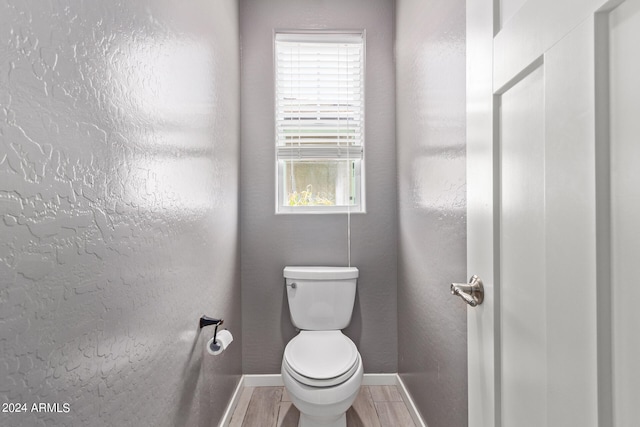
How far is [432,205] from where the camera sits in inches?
64.9

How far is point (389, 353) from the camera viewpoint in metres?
2.33

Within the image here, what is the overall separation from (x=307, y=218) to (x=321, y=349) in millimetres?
813

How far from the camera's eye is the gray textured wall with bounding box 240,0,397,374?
2.31 metres

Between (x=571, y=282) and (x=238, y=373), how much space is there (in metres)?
2.03

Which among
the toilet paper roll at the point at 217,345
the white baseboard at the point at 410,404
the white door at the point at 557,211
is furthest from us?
the white baseboard at the point at 410,404

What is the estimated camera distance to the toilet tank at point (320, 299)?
212cm

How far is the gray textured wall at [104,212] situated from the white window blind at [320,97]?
89 cm

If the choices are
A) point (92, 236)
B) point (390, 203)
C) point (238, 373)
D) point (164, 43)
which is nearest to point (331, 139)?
point (390, 203)

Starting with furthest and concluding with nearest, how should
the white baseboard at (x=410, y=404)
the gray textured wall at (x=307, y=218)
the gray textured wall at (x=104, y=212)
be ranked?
the gray textured wall at (x=307, y=218) → the white baseboard at (x=410, y=404) → the gray textured wall at (x=104, y=212)

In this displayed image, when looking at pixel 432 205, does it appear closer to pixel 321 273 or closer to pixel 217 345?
pixel 321 273

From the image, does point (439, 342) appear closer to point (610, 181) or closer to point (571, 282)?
point (571, 282)

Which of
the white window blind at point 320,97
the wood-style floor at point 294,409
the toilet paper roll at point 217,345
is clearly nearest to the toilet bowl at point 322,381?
the wood-style floor at point 294,409

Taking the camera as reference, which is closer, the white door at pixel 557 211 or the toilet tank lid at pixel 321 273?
the white door at pixel 557 211

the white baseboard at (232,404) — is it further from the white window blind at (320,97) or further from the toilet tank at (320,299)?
the white window blind at (320,97)
